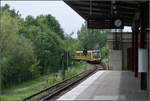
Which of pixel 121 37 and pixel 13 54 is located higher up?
pixel 121 37

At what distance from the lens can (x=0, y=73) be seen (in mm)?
28062

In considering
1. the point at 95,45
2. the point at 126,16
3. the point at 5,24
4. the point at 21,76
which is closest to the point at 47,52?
the point at 21,76

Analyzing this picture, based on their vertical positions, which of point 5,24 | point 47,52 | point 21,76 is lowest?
point 21,76

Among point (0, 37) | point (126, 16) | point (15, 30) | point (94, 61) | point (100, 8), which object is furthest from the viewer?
point (94, 61)

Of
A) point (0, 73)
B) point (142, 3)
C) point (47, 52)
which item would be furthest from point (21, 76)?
point (142, 3)

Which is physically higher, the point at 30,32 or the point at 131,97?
the point at 30,32

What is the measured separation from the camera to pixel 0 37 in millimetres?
29891

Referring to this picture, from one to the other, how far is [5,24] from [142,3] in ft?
75.1

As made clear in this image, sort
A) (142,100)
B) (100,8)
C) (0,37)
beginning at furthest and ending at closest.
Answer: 1. (0,37)
2. (100,8)
3. (142,100)

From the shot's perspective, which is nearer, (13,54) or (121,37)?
(121,37)

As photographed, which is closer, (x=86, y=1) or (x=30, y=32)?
(x=86, y=1)

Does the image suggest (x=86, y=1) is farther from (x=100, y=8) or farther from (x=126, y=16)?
(x=126, y=16)

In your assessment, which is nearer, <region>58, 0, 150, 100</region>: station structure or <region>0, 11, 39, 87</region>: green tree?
<region>58, 0, 150, 100</region>: station structure

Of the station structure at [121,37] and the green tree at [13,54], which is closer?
the station structure at [121,37]
